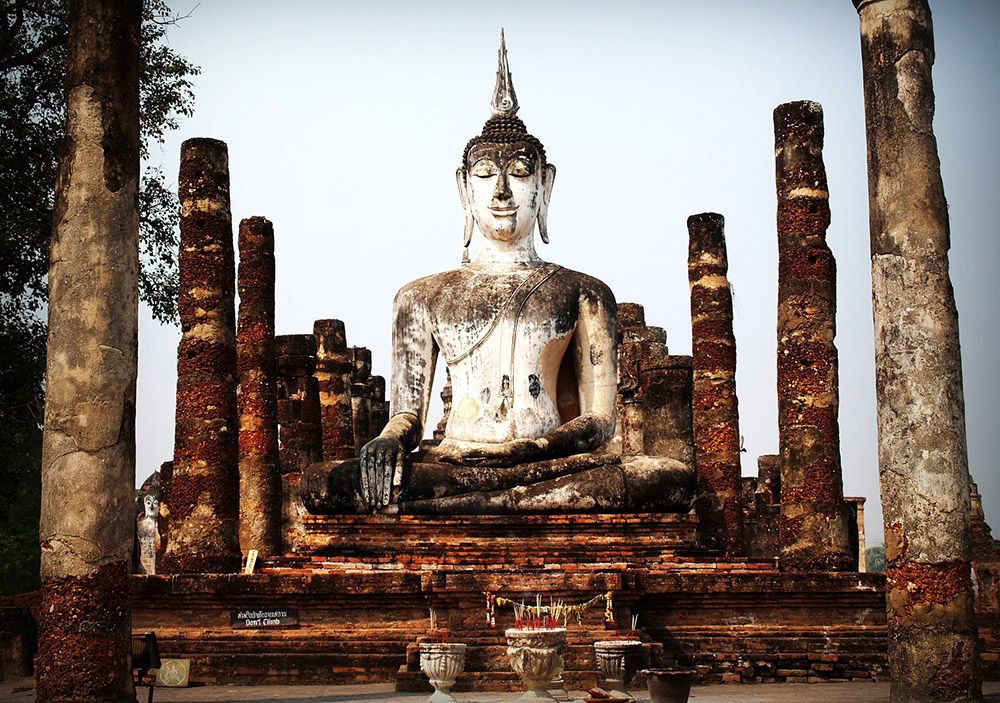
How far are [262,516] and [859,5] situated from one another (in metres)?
11.2

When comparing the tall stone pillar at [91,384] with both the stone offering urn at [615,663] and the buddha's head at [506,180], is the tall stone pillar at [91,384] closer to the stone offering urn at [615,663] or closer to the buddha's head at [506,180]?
the stone offering urn at [615,663]

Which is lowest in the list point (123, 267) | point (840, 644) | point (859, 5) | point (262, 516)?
point (840, 644)

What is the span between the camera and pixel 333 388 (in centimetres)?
2255

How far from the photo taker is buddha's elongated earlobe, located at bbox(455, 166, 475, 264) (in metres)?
13.2

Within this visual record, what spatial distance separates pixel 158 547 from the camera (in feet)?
69.9

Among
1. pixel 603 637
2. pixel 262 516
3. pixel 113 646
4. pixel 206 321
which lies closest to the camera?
pixel 113 646

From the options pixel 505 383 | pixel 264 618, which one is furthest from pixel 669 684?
pixel 505 383

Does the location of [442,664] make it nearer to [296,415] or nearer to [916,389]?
[916,389]

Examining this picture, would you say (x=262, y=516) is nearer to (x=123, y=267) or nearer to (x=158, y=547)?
(x=158, y=547)

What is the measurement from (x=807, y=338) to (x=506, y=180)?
3.32 metres

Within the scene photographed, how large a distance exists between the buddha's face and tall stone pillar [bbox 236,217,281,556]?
497 cm

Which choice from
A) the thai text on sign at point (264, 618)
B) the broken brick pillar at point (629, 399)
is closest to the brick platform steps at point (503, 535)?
the thai text on sign at point (264, 618)

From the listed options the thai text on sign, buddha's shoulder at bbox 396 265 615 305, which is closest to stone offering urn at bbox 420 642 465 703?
the thai text on sign

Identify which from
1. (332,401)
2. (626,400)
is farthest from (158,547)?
(626,400)
